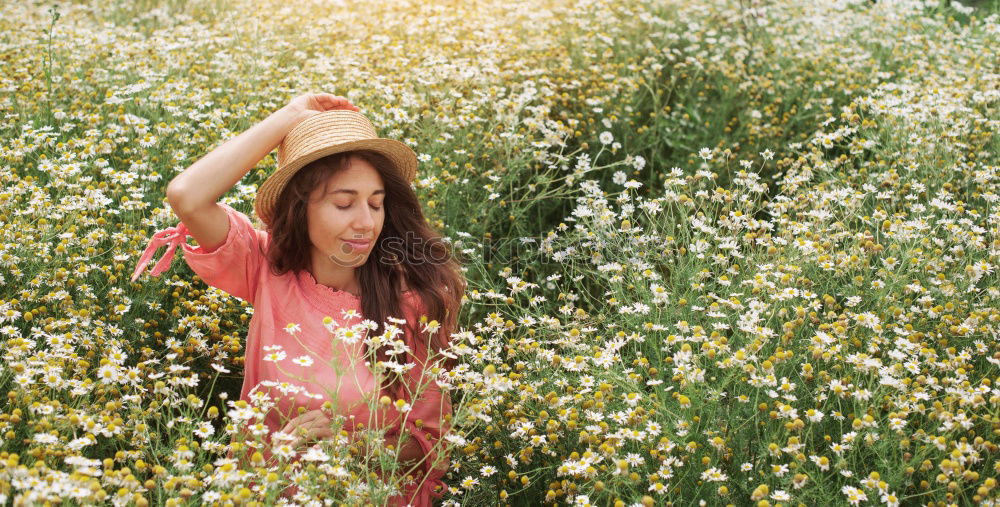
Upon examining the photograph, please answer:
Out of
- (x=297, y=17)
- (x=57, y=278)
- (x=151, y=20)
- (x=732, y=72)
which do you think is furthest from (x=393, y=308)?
(x=151, y=20)

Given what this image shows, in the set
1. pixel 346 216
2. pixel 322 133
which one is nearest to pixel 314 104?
pixel 322 133

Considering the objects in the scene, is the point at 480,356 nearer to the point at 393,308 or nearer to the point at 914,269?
the point at 393,308

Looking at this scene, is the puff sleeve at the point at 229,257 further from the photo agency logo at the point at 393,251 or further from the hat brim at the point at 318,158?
the photo agency logo at the point at 393,251

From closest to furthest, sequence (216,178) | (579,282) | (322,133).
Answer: (216,178) → (322,133) → (579,282)

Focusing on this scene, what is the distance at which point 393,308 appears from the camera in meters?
2.91

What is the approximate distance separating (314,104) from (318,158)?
0.28 metres

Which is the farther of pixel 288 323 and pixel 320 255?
pixel 320 255

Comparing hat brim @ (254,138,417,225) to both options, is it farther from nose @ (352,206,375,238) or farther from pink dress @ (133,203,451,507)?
nose @ (352,206,375,238)

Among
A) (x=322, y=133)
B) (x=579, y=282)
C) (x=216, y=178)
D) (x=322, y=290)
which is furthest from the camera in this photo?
(x=579, y=282)

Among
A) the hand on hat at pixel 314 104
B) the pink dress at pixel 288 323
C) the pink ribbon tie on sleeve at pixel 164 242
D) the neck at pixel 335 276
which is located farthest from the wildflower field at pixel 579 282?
the hand on hat at pixel 314 104

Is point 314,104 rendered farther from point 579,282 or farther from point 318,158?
point 579,282

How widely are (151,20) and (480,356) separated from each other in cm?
526

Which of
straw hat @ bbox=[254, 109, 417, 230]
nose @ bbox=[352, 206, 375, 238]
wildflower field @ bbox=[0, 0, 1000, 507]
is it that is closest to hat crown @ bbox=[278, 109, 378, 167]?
straw hat @ bbox=[254, 109, 417, 230]

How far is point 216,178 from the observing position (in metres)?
2.62
